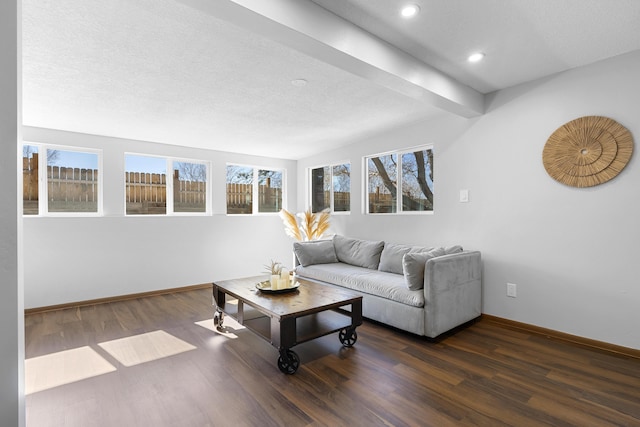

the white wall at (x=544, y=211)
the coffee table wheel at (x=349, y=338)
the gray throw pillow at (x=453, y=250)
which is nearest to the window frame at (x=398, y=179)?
the white wall at (x=544, y=211)

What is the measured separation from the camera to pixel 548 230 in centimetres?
293

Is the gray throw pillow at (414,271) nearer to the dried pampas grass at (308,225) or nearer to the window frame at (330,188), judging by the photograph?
the window frame at (330,188)

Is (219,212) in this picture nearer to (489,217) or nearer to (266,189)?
(266,189)

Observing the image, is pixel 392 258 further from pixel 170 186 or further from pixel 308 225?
pixel 170 186

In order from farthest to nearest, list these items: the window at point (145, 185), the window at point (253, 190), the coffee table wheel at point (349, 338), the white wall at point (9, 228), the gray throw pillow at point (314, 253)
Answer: the window at point (253, 190) < the window at point (145, 185) < the gray throw pillow at point (314, 253) < the coffee table wheel at point (349, 338) < the white wall at point (9, 228)

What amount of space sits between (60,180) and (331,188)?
382 centimetres

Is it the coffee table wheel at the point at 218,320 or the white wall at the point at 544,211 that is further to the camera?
the coffee table wheel at the point at 218,320

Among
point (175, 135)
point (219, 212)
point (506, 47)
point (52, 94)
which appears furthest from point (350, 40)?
point (219, 212)

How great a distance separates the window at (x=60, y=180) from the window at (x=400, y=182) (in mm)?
3802

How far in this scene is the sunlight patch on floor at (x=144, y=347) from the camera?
→ 2.52 meters

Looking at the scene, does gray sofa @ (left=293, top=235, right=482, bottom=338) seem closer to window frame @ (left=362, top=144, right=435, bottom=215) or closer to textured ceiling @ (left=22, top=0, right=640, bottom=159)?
window frame @ (left=362, top=144, right=435, bottom=215)

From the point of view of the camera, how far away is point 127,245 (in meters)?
4.29

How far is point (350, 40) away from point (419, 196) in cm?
245

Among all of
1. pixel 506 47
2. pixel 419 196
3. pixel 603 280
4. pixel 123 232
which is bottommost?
pixel 603 280
